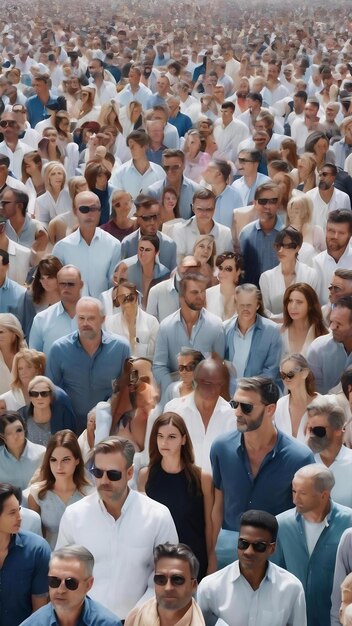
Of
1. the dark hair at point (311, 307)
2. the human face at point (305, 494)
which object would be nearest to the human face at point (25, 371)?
the dark hair at point (311, 307)

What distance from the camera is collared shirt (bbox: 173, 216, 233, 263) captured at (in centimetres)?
1193

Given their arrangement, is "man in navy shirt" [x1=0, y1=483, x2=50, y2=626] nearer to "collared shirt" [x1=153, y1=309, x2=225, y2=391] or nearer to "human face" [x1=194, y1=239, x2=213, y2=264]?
"collared shirt" [x1=153, y1=309, x2=225, y2=391]

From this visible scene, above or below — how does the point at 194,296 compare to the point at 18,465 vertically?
above

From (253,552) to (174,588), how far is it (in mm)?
455

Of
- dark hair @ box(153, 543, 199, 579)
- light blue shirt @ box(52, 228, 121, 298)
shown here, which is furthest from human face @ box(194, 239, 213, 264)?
dark hair @ box(153, 543, 199, 579)

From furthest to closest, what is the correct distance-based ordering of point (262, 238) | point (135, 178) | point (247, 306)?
point (135, 178) < point (262, 238) < point (247, 306)

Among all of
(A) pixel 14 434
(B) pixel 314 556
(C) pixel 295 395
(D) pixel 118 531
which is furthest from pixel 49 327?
(B) pixel 314 556

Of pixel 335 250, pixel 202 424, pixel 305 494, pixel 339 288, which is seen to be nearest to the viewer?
pixel 305 494

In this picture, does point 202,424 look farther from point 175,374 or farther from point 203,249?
point 203,249

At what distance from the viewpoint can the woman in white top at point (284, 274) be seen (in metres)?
10.7

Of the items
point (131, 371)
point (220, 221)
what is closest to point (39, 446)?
point (131, 371)

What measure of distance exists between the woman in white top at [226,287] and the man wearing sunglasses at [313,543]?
3.31 meters

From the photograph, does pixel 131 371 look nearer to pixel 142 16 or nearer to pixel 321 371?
pixel 321 371

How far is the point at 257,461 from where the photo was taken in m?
7.71
